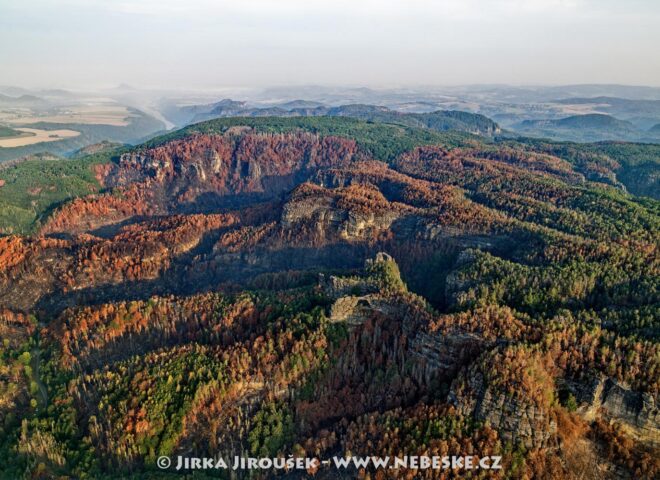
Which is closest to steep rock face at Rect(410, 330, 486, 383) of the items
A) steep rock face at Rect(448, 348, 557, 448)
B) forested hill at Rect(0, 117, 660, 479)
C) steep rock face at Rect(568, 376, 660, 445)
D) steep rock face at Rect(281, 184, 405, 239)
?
forested hill at Rect(0, 117, 660, 479)

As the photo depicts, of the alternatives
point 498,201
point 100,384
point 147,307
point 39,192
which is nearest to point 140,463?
point 100,384

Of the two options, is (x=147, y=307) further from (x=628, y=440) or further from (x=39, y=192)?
(x=39, y=192)

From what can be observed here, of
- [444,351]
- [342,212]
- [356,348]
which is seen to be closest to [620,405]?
[444,351]

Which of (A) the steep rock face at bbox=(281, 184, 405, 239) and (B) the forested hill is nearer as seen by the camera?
(B) the forested hill

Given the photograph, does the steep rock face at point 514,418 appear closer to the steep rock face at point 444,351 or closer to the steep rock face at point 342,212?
the steep rock face at point 444,351

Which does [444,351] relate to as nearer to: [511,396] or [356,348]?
[511,396]

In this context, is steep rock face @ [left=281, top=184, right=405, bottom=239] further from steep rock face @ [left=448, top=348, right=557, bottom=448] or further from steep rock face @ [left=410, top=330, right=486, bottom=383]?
steep rock face @ [left=448, top=348, right=557, bottom=448]

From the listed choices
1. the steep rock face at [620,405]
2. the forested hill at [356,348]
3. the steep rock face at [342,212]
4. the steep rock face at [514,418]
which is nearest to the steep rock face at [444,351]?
the forested hill at [356,348]

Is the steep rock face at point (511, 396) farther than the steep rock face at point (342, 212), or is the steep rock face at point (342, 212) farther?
the steep rock face at point (342, 212)
